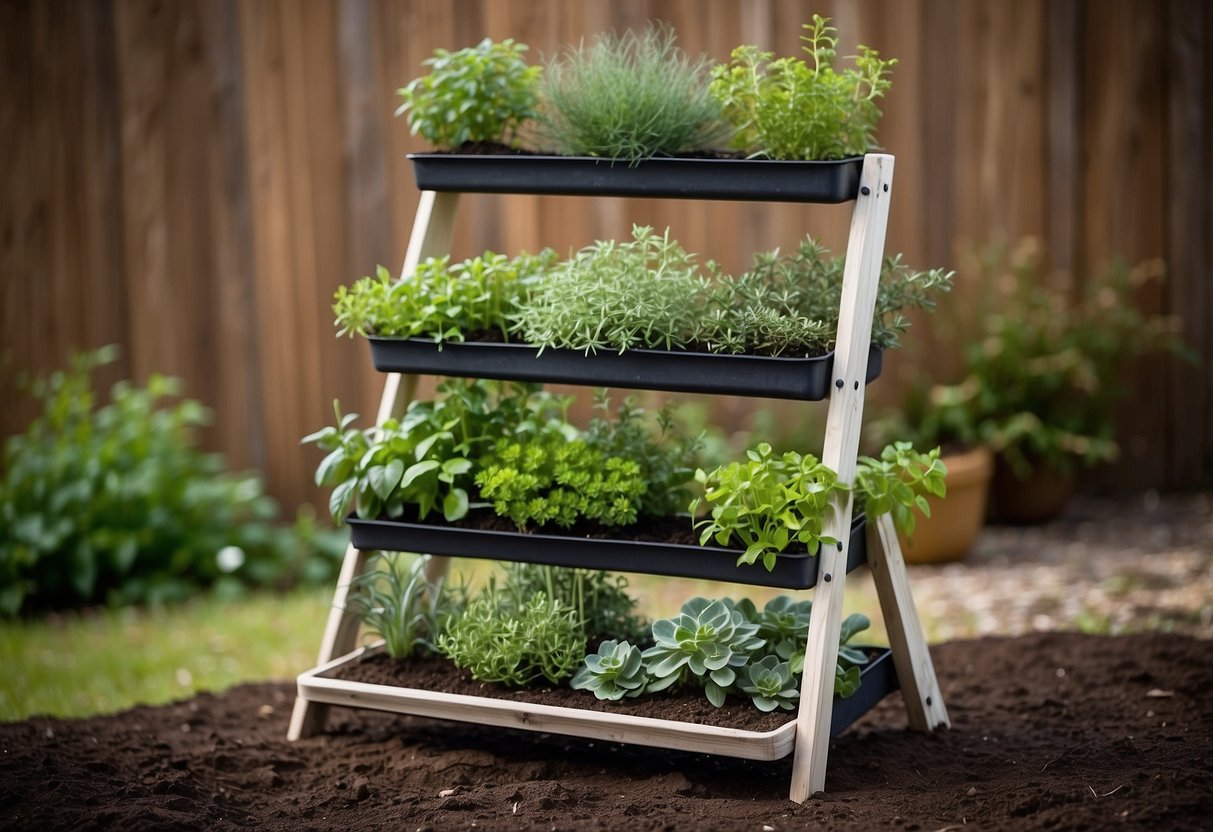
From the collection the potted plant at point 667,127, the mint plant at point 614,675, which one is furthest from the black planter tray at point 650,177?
the mint plant at point 614,675

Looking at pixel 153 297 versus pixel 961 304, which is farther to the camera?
pixel 153 297

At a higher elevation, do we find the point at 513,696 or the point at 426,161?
the point at 426,161

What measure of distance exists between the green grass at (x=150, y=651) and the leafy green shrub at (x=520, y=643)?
1.37 meters

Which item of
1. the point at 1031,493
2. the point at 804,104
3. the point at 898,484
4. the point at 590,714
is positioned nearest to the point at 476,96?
the point at 804,104

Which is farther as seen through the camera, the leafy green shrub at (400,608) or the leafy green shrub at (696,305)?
the leafy green shrub at (400,608)

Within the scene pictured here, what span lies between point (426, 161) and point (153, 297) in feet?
10.7

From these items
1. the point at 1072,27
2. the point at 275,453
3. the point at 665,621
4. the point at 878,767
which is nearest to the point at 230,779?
the point at 665,621

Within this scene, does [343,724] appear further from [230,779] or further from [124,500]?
[124,500]

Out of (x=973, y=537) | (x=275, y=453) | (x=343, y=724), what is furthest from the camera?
(x=275, y=453)

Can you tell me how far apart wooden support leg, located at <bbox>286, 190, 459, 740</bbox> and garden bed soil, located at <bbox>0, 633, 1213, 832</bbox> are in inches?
2.5

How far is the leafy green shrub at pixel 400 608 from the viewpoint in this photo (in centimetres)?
335

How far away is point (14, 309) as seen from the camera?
20.2 ft

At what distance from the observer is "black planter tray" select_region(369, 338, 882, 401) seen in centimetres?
279

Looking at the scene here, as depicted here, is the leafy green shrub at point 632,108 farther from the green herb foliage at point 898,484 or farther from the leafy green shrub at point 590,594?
the leafy green shrub at point 590,594
